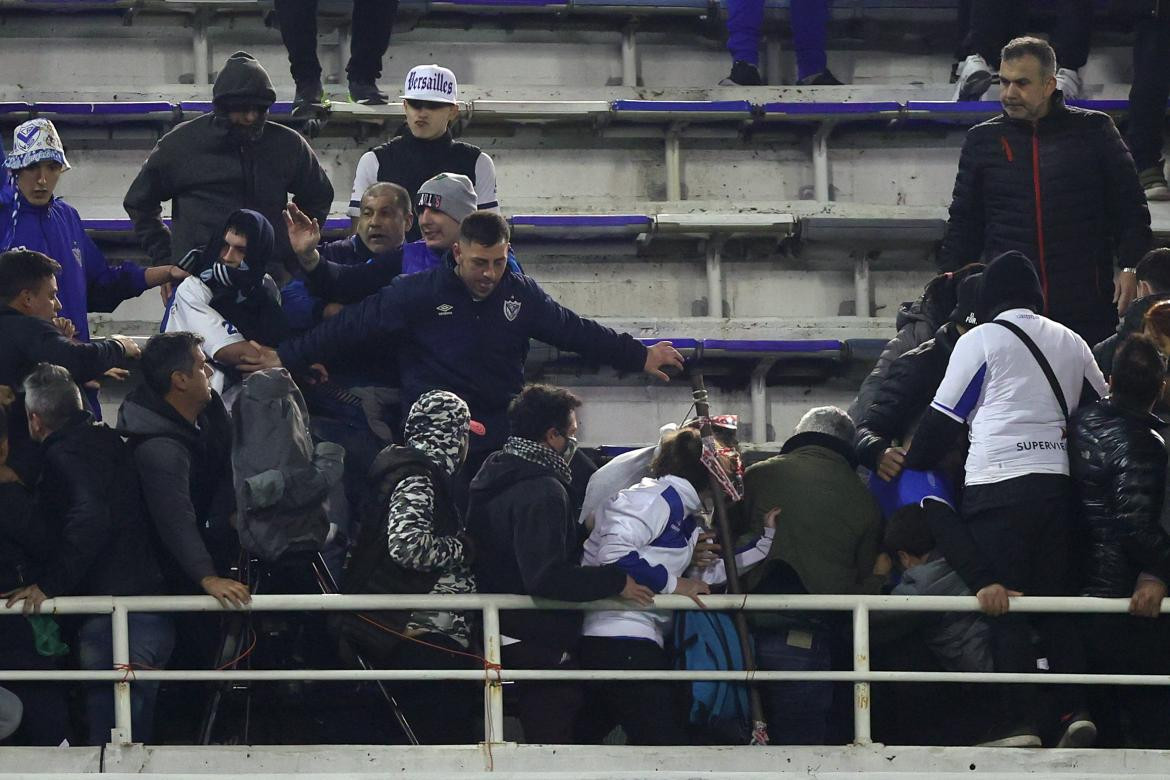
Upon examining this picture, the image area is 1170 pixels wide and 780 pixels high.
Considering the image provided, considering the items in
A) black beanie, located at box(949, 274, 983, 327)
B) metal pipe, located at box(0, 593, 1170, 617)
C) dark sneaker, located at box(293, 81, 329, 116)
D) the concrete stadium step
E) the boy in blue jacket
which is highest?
dark sneaker, located at box(293, 81, 329, 116)

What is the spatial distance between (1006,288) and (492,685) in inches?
81.8

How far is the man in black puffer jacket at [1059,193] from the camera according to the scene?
734 cm

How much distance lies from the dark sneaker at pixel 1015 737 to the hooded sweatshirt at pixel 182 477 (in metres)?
2.44

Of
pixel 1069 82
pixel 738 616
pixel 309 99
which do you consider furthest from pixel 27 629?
pixel 1069 82

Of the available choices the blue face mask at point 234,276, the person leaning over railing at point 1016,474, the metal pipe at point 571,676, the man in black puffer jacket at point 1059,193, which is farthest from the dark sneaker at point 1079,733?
the blue face mask at point 234,276

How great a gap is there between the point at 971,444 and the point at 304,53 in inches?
170

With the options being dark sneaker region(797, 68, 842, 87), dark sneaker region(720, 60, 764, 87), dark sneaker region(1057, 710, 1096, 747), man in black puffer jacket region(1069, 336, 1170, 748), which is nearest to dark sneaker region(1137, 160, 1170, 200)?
dark sneaker region(797, 68, 842, 87)

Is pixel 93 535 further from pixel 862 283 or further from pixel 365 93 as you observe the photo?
pixel 862 283

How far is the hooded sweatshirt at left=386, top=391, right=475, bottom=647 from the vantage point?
564 centimetres

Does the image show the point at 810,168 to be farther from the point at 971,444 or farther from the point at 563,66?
the point at 971,444

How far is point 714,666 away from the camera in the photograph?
5.83m

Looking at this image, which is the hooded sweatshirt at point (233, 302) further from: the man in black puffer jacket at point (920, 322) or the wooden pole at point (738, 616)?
the man in black puffer jacket at point (920, 322)

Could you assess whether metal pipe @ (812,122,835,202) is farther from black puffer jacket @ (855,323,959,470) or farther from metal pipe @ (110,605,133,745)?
metal pipe @ (110,605,133,745)

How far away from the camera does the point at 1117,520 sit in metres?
5.85
